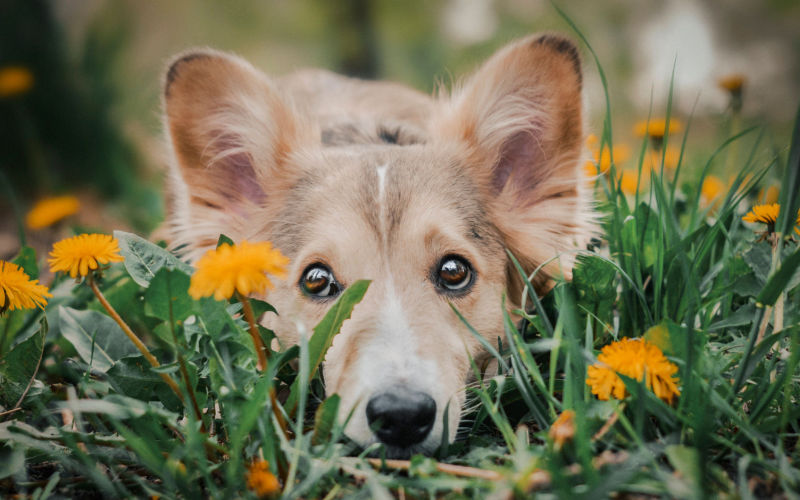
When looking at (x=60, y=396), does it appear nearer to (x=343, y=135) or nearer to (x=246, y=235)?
(x=246, y=235)

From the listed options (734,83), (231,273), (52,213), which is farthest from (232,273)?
(52,213)

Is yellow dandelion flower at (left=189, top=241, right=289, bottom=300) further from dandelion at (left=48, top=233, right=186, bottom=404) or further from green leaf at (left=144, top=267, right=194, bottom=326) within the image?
dandelion at (left=48, top=233, right=186, bottom=404)

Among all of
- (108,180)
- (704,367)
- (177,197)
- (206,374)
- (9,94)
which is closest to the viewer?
→ (704,367)

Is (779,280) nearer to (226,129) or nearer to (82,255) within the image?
(82,255)

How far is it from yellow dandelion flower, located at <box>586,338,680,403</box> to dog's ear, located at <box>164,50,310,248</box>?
1620 millimetres

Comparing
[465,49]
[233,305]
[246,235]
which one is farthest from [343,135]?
[465,49]

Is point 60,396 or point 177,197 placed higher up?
point 177,197

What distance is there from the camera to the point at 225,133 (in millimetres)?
2709

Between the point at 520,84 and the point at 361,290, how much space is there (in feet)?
4.84

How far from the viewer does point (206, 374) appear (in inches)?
68.1

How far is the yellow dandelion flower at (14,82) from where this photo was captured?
18.0ft

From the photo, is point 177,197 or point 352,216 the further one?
point 177,197

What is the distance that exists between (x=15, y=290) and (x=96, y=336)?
1.20 feet

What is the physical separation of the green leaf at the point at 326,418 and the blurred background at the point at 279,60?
1.85 metres
